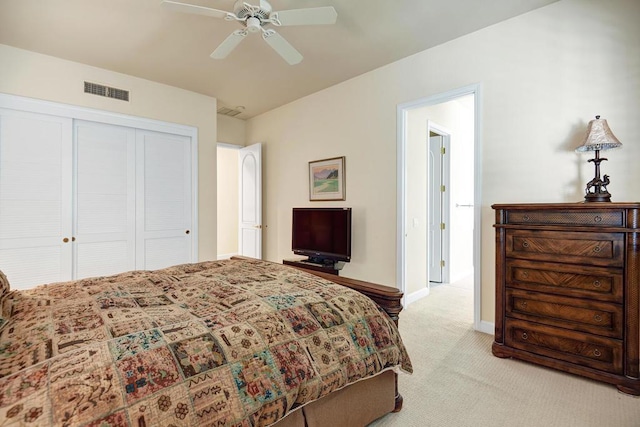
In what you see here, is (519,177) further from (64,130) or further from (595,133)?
(64,130)

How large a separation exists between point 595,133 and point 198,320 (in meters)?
2.76

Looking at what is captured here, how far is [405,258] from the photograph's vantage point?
3.53 metres

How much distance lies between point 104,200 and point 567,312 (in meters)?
4.71

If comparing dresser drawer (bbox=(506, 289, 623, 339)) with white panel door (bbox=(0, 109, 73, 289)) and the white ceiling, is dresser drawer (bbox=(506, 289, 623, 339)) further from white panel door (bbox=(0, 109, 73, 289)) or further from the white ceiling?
white panel door (bbox=(0, 109, 73, 289))

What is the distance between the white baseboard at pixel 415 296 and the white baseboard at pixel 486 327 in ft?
2.97

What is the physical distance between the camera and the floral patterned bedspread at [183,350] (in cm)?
83

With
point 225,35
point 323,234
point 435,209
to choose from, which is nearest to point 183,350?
point 225,35

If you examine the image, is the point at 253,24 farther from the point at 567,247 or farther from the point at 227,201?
the point at 227,201

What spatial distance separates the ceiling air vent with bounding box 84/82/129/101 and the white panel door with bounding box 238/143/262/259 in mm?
1961

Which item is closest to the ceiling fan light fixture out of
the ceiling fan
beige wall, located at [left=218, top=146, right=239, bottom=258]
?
the ceiling fan

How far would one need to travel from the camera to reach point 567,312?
2137mm

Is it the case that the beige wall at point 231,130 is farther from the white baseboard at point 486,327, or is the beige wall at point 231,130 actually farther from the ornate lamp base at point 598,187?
the ornate lamp base at point 598,187

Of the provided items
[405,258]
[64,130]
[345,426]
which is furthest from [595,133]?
[64,130]

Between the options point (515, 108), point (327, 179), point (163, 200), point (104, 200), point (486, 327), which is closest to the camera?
point (515, 108)
